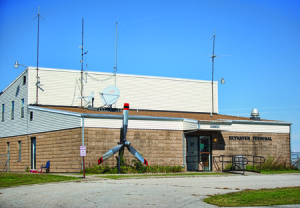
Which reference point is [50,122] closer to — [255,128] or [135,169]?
[135,169]

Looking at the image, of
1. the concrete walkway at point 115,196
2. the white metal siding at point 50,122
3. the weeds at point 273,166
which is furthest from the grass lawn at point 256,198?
the white metal siding at point 50,122

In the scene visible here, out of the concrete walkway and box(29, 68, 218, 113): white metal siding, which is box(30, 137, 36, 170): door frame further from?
the concrete walkway

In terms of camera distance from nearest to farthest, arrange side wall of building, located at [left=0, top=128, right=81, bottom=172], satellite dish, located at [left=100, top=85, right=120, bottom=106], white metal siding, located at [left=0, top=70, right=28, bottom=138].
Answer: side wall of building, located at [left=0, top=128, right=81, bottom=172], satellite dish, located at [left=100, top=85, right=120, bottom=106], white metal siding, located at [left=0, top=70, right=28, bottom=138]

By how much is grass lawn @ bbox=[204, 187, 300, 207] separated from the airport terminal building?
11627mm

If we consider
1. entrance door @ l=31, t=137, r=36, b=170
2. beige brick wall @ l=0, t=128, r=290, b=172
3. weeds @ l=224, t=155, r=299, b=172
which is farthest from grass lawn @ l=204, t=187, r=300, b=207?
entrance door @ l=31, t=137, r=36, b=170

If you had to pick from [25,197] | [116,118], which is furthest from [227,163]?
[25,197]

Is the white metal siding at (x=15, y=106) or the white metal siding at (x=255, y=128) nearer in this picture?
the white metal siding at (x=255, y=128)

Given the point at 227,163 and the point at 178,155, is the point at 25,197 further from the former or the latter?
the point at 227,163

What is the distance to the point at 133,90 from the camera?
35.3 m

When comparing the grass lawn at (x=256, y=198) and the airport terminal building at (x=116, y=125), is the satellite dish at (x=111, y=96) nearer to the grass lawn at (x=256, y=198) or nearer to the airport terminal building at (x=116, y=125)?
the airport terminal building at (x=116, y=125)

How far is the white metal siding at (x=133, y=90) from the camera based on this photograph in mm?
32750

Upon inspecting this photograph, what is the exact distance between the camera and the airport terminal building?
25250 millimetres

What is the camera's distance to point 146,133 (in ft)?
85.6

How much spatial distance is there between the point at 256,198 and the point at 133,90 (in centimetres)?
2288
